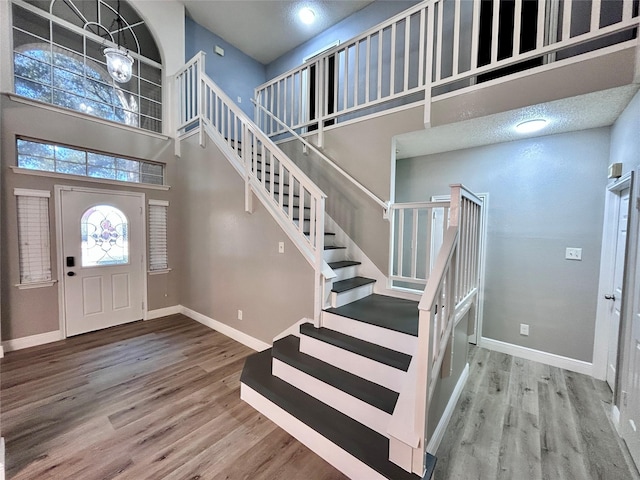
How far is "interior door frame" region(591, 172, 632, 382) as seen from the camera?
2.63m

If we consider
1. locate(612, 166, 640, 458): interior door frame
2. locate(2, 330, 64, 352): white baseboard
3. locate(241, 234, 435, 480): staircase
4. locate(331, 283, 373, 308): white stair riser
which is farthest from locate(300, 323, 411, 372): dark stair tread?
locate(2, 330, 64, 352): white baseboard

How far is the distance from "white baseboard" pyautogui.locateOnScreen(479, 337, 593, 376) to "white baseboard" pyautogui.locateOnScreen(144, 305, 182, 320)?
15.6ft

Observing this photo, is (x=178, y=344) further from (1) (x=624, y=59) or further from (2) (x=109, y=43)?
(1) (x=624, y=59)

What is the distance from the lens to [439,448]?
1.91 meters

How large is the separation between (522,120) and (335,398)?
9.87 feet

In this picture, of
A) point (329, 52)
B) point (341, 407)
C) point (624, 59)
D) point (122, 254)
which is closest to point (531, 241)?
point (624, 59)

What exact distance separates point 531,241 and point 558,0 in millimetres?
2364

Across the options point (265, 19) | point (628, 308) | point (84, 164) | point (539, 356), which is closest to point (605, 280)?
point (628, 308)

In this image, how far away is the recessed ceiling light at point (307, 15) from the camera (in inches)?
171

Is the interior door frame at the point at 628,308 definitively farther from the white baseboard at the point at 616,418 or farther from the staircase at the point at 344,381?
the staircase at the point at 344,381

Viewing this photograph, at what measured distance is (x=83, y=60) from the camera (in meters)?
3.59

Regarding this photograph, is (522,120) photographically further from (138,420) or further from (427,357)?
(138,420)

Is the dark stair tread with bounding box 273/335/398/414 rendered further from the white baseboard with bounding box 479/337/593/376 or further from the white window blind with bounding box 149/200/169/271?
the white window blind with bounding box 149/200/169/271

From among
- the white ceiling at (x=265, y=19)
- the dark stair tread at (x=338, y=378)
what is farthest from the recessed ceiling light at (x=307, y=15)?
the dark stair tread at (x=338, y=378)
